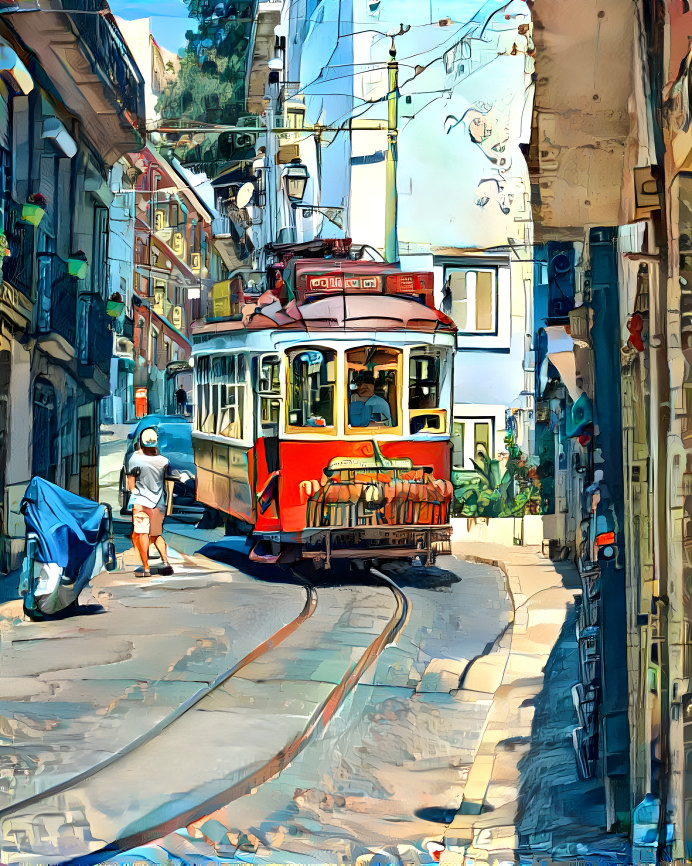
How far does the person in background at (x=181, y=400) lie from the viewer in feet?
20.8

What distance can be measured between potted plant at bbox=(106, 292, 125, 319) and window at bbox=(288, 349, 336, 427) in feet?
3.86

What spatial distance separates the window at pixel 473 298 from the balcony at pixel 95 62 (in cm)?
187

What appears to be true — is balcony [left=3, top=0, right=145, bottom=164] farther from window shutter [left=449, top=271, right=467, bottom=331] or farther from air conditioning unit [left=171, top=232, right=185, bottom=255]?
window shutter [left=449, top=271, right=467, bottom=331]

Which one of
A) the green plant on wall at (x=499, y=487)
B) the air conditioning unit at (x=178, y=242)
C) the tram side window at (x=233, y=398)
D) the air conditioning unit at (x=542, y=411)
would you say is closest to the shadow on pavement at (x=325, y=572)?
the green plant on wall at (x=499, y=487)

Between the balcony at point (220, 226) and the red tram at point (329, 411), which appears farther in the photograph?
the red tram at point (329, 411)

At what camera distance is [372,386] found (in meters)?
6.71

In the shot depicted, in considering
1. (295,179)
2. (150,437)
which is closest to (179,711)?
(150,437)

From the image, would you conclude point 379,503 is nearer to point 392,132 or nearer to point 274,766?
point 392,132

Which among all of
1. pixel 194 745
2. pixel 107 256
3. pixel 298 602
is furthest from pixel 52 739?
pixel 107 256

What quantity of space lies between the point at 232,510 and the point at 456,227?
7.37 feet

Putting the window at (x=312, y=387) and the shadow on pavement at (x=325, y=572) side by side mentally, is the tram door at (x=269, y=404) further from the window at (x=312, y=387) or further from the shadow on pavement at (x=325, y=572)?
the shadow on pavement at (x=325, y=572)

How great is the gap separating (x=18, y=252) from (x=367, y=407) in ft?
8.13

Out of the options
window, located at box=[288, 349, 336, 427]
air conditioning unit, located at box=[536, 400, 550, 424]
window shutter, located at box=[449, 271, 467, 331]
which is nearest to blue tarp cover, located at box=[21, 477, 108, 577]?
window, located at box=[288, 349, 336, 427]

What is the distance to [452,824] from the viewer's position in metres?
3.80
